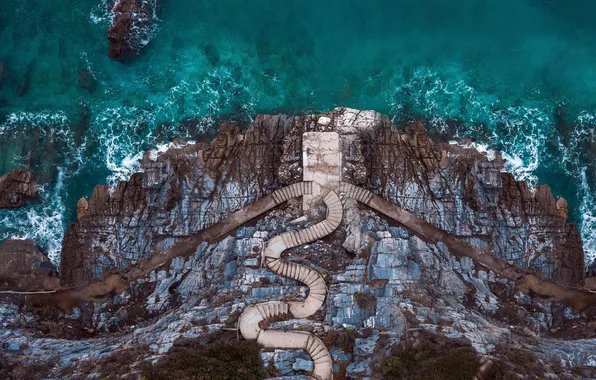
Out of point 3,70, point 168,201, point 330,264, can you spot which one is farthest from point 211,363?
point 3,70

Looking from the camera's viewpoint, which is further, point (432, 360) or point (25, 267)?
point (25, 267)

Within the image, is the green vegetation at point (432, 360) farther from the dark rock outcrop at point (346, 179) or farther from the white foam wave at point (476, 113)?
the white foam wave at point (476, 113)

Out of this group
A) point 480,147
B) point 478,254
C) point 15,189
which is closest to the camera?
point 478,254

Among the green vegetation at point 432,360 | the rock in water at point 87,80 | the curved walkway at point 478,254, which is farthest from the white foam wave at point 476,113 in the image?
the rock in water at point 87,80

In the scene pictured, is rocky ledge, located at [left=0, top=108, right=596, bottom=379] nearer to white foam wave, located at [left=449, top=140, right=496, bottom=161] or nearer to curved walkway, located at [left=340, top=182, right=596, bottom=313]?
curved walkway, located at [left=340, top=182, right=596, bottom=313]

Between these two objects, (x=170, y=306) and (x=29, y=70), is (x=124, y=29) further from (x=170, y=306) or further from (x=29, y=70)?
(x=170, y=306)

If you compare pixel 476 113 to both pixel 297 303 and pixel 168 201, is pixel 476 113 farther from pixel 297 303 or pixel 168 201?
pixel 168 201

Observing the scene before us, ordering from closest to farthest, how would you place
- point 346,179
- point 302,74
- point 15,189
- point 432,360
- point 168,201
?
1. point 432,360
2. point 346,179
3. point 168,201
4. point 15,189
5. point 302,74
